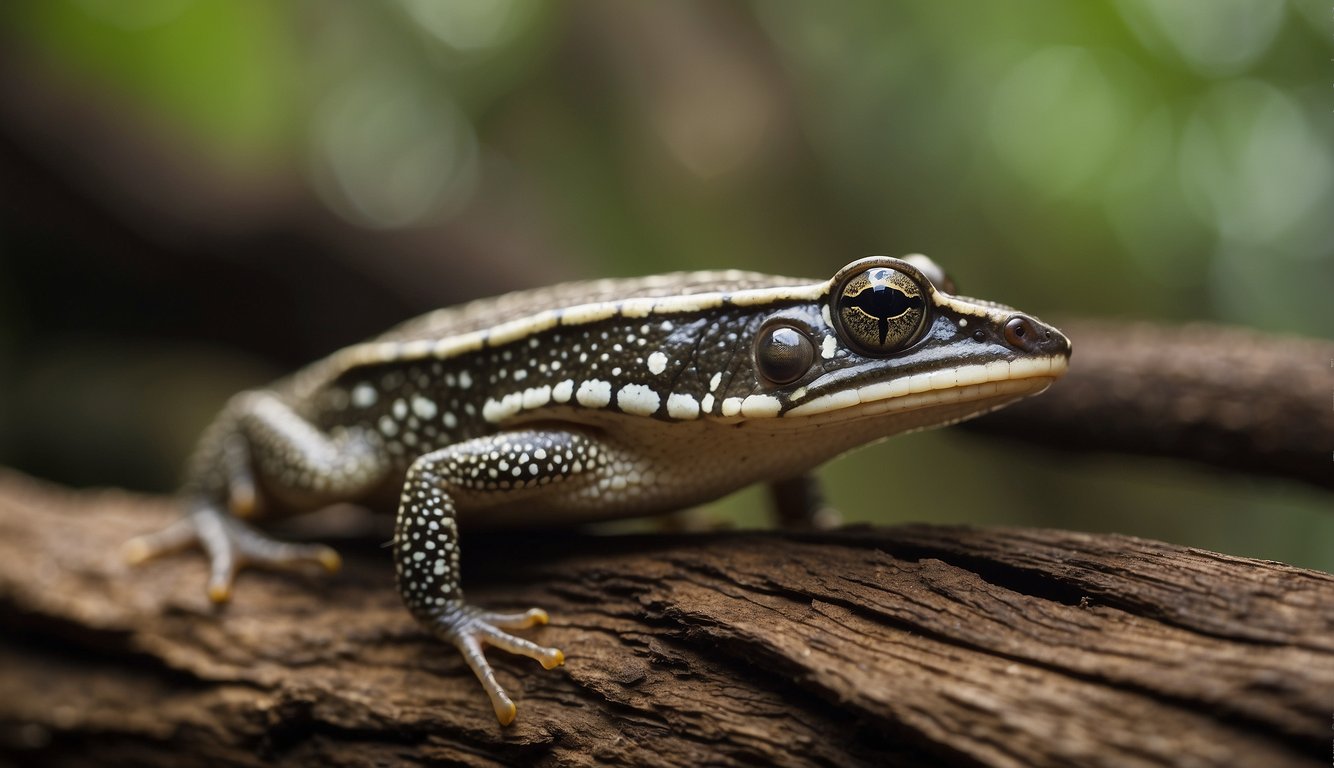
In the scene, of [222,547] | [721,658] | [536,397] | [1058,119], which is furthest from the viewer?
[1058,119]

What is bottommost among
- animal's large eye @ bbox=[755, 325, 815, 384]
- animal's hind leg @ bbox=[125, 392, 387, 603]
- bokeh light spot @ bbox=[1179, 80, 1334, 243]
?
animal's hind leg @ bbox=[125, 392, 387, 603]

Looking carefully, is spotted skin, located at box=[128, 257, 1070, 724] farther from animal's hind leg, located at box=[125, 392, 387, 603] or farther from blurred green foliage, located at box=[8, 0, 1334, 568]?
blurred green foliage, located at box=[8, 0, 1334, 568]

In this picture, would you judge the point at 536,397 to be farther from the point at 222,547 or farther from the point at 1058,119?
the point at 1058,119

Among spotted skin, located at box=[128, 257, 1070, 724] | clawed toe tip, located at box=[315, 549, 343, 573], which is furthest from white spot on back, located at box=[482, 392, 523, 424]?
clawed toe tip, located at box=[315, 549, 343, 573]

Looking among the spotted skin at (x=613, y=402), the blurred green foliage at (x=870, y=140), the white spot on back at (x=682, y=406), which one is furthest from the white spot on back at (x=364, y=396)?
the blurred green foliage at (x=870, y=140)

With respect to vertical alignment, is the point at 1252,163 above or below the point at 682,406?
above

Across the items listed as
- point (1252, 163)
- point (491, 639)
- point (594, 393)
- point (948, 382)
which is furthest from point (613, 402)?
point (1252, 163)

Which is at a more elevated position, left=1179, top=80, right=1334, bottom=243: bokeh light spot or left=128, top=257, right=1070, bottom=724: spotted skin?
left=1179, top=80, right=1334, bottom=243: bokeh light spot
